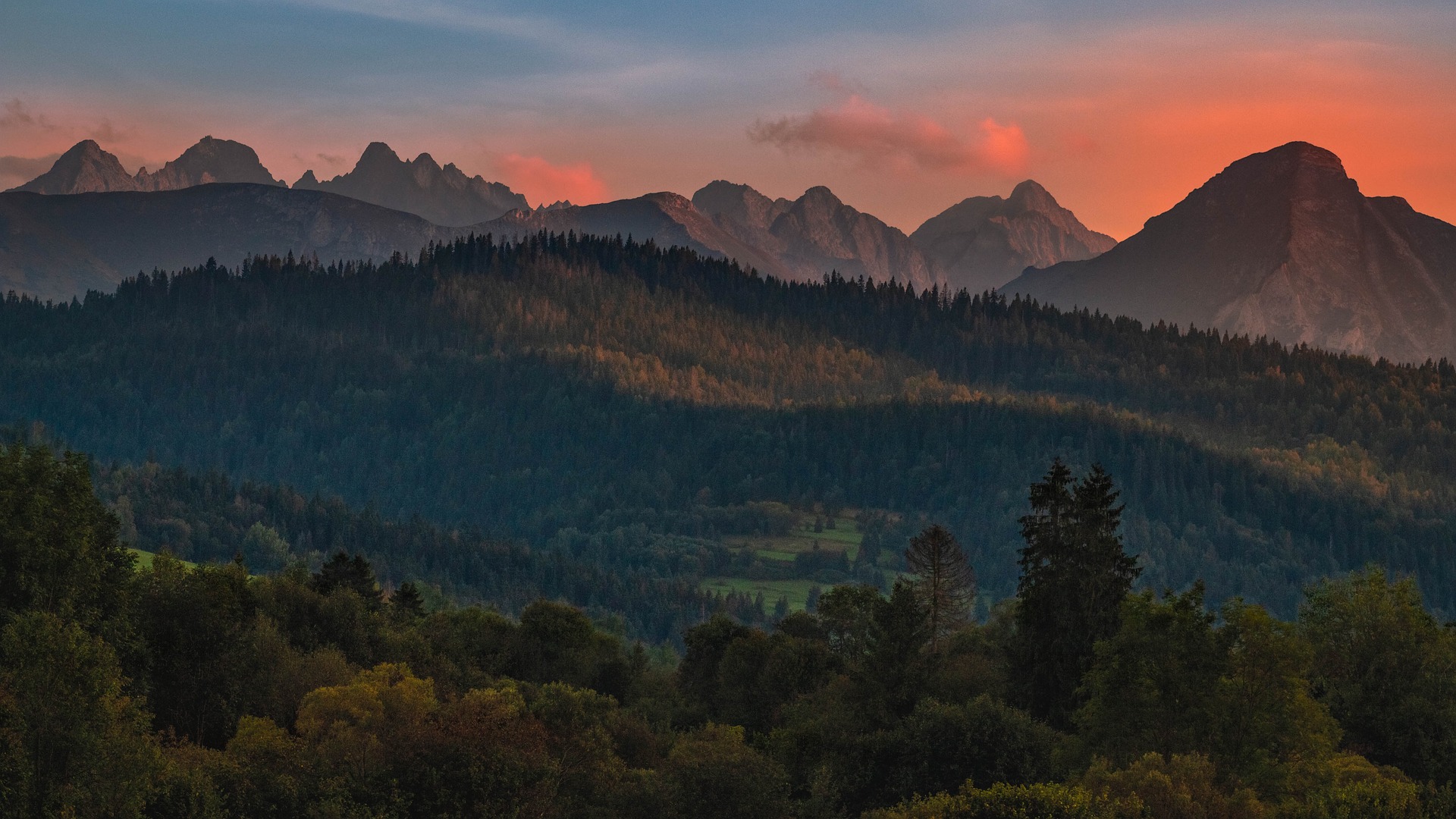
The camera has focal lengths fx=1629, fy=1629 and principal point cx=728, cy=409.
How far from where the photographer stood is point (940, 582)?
479ft

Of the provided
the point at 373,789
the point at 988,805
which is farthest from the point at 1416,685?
the point at 373,789

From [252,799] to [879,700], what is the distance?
48.9 metres

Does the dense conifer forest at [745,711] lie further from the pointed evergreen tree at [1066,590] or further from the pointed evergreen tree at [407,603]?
the pointed evergreen tree at [407,603]

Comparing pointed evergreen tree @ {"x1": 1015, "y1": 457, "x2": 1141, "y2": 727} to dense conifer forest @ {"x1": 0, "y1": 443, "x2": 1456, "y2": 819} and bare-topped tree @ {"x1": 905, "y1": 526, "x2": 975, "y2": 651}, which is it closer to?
dense conifer forest @ {"x1": 0, "y1": 443, "x2": 1456, "y2": 819}

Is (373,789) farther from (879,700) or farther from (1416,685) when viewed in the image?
(1416,685)

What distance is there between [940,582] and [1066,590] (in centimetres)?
3007

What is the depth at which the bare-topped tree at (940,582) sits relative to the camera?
471 feet

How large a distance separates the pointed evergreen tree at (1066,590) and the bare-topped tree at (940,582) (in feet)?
69.0

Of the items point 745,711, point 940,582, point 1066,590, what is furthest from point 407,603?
point 1066,590

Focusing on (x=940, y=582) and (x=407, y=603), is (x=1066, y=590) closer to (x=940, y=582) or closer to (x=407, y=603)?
(x=940, y=582)

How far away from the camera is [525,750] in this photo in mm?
87500

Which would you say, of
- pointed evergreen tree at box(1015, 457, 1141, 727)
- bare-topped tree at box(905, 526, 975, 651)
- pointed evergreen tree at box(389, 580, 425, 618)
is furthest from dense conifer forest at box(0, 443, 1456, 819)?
pointed evergreen tree at box(389, 580, 425, 618)

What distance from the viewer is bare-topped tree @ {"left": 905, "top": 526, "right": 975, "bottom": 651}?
144m

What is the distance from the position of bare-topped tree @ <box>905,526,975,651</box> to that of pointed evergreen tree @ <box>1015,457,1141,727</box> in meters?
21.0
